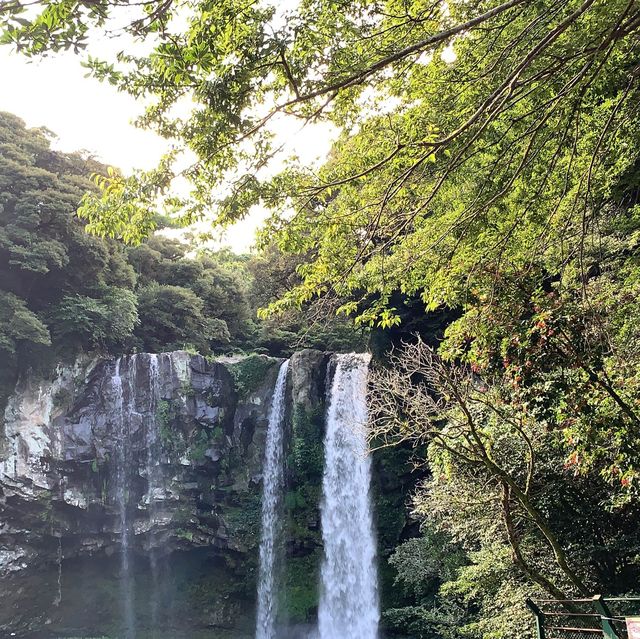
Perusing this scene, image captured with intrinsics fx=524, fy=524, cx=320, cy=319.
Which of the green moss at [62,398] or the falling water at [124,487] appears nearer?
the green moss at [62,398]

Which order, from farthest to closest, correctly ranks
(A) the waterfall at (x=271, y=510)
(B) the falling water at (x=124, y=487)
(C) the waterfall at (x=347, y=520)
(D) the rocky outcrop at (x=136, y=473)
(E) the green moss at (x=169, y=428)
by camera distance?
(E) the green moss at (x=169, y=428) → (B) the falling water at (x=124, y=487) → (A) the waterfall at (x=271, y=510) → (D) the rocky outcrop at (x=136, y=473) → (C) the waterfall at (x=347, y=520)

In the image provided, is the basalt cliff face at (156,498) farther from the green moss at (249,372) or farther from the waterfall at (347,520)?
the waterfall at (347,520)

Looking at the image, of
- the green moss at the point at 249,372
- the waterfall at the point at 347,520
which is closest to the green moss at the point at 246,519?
the waterfall at the point at 347,520

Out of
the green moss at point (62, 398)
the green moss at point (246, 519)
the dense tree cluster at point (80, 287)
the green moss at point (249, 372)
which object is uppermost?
the dense tree cluster at point (80, 287)

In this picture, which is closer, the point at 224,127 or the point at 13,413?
the point at 224,127

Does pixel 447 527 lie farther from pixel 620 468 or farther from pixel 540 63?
pixel 540 63

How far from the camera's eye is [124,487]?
13.7 meters

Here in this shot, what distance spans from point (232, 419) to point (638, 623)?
13107 mm

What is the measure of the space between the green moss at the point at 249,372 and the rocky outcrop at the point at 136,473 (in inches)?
1.1

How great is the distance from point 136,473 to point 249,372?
3.98 metres

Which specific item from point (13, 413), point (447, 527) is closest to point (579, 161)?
point (447, 527)

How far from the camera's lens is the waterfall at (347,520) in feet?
40.2

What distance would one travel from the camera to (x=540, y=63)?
3873 millimetres

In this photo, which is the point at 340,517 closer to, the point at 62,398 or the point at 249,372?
the point at 249,372
